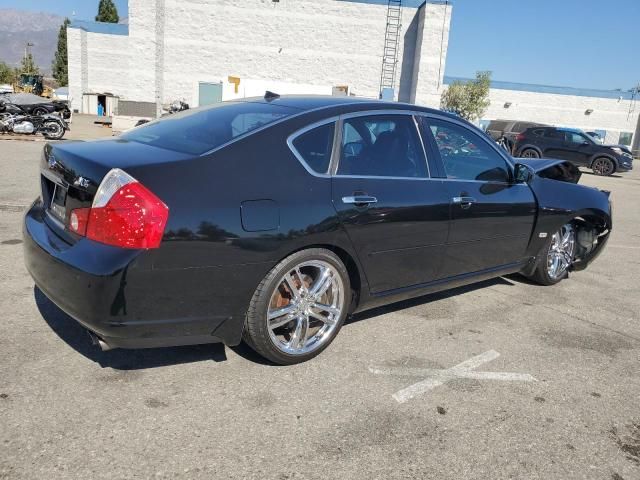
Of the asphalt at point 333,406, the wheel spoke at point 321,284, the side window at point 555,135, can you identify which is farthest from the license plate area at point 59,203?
the side window at point 555,135

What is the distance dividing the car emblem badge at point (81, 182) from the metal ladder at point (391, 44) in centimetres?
4015

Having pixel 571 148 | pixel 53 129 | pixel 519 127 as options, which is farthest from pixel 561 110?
pixel 53 129

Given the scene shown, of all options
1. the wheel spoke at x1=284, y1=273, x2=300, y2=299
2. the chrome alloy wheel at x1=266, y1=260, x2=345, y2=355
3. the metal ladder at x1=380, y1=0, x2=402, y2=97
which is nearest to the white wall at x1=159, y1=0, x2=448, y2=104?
the metal ladder at x1=380, y1=0, x2=402, y2=97

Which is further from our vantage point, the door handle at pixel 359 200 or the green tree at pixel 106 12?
the green tree at pixel 106 12

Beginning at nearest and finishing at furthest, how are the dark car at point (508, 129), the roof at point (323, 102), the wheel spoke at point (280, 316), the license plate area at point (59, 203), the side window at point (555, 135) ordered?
1. the license plate area at point (59, 203)
2. the wheel spoke at point (280, 316)
3. the roof at point (323, 102)
4. the side window at point (555, 135)
5. the dark car at point (508, 129)

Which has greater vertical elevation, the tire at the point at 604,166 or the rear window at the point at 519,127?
the rear window at the point at 519,127

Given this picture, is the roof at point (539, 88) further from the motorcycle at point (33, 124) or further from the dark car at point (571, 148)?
the motorcycle at point (33, 124)

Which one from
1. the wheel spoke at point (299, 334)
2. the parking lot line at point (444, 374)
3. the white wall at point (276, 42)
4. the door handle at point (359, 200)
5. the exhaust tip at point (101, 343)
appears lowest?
the parking lot line at point (444, 374)

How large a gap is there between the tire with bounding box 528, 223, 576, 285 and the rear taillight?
3745 millimetres

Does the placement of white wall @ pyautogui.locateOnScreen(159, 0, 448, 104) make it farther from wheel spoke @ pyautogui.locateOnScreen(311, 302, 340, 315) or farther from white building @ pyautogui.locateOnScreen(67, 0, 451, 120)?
wheel spoke @ pyautogui.locateOnScreen(311, 302, 340, 315)

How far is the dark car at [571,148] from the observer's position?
20891mm

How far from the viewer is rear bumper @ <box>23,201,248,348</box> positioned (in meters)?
2.48

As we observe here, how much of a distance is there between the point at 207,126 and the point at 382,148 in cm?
116

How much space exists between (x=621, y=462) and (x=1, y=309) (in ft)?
12.7
